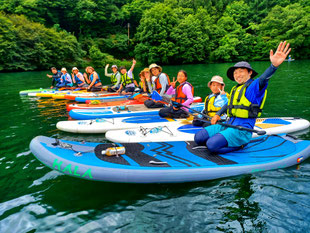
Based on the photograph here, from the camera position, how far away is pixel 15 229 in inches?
107

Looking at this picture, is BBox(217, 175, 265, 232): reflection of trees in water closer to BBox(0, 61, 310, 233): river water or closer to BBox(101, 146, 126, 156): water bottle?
BBox(0, 61, 310, 233): river water

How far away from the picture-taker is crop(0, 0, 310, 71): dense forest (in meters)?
33.2

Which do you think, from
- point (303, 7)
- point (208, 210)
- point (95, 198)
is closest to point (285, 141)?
point (208, 210)

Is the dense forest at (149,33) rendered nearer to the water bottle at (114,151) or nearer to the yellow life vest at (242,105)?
the water bottle at (114,151)

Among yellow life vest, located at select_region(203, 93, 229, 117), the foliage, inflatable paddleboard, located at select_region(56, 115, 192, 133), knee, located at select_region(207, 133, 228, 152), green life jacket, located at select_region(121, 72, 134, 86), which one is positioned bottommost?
inflatable paddleboard, located at select_region(56, 115, 192, 133)

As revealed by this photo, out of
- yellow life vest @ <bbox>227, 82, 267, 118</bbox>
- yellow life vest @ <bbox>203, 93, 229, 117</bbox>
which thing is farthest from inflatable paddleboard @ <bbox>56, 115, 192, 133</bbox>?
yellow life vest @ <bbox>227, 82, 267, 118</bbox>

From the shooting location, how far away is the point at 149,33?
3681cm

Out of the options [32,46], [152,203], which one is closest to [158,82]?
[152,203]

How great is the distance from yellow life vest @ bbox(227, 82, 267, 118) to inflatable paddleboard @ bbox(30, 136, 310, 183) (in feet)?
2.38

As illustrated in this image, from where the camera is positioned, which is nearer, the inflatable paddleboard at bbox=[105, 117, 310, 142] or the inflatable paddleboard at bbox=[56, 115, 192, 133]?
the inflatable paddleboard at bbox=[105, 117, 310, 142]

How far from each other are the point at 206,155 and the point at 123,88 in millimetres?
7429

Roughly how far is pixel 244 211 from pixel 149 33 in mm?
36909

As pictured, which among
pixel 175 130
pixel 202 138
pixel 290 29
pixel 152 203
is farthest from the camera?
pixel 290 29

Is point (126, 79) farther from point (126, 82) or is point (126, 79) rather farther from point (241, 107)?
point (241, 107)
